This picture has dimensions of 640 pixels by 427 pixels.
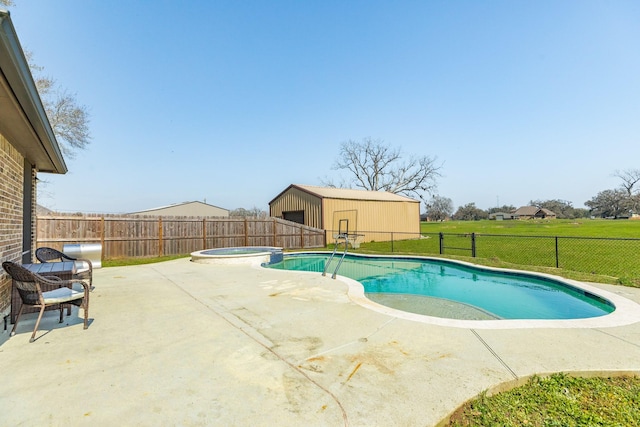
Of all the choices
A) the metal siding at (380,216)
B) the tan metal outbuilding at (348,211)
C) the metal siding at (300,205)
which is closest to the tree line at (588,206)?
the metal siding at (380,216)

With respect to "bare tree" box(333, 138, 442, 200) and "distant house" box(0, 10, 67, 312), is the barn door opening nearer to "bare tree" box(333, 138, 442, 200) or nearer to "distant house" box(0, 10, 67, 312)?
"distant house" box(0, 10, 67, 312)

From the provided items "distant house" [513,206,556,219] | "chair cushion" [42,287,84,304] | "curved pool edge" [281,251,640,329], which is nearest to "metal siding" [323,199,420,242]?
"curved pool edge" [281,251,640,329]

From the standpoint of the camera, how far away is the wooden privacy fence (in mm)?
10219

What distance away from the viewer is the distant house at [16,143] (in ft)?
6.92

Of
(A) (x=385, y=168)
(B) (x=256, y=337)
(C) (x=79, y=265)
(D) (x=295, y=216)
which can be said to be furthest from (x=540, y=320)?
(A) (x=385, y=168)

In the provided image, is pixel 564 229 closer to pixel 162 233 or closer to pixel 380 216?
pixel 380 216

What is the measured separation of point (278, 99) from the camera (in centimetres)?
1516

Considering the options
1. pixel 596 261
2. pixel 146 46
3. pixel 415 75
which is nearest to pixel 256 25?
pixel 146 46

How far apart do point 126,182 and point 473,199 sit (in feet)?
244

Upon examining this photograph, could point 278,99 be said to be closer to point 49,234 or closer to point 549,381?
point 49,234

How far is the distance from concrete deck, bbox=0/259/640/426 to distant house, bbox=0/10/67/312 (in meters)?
1.45

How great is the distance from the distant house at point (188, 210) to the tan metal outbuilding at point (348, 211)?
11.4m

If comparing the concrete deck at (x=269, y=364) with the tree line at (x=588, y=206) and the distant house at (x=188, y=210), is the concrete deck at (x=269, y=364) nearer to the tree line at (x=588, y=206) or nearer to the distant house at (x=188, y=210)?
the distant house at (x=188, y=210)

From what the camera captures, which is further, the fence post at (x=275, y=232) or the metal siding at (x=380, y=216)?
the metal siding at (x=380, y=216)
